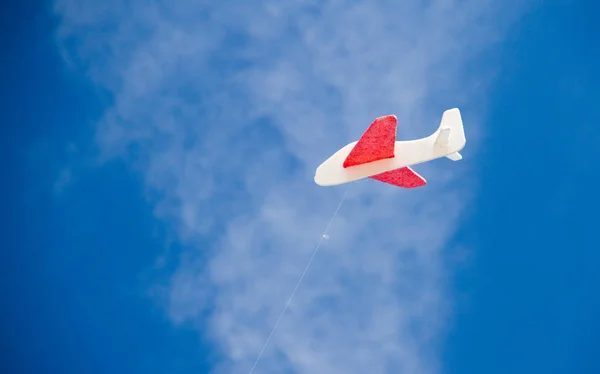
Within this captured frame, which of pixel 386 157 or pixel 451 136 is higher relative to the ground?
pixel 451 136

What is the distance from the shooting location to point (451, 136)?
8.09 metres

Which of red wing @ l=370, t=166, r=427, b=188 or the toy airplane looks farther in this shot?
red wing @ l=370, t=166, r=427, b=188

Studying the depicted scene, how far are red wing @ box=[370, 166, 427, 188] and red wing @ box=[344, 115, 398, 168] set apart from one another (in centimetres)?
48

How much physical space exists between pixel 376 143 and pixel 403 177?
3.78 ft

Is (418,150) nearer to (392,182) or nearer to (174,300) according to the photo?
(392,182)

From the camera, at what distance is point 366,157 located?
7887mm

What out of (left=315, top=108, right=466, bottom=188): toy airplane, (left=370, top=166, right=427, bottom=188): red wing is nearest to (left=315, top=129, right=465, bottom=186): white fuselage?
(left=315, top=108, right=466, bottom=188): toy airplane

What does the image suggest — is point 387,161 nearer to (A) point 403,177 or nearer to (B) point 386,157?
(B) point 386,157

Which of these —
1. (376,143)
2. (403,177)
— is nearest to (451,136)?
(403,177)

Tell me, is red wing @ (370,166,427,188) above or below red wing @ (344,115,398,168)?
above

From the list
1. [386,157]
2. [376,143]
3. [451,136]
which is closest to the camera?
[376,143]

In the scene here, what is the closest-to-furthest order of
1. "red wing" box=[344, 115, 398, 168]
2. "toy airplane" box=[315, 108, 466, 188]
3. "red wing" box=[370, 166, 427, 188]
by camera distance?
"red wing" box=[344, 115, 398, 168]
"toy airplane" box=[315, 108, 466, 188]
"red wing" box=[370, 166, 427, 188]

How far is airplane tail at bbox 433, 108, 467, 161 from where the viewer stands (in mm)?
7887

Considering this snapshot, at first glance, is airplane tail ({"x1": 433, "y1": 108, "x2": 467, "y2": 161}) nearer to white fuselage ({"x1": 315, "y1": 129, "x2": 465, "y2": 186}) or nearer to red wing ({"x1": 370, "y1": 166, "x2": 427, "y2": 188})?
white fuselage ({"x1": 315, "y1": 129, "x2": 465, "y2": 186})
